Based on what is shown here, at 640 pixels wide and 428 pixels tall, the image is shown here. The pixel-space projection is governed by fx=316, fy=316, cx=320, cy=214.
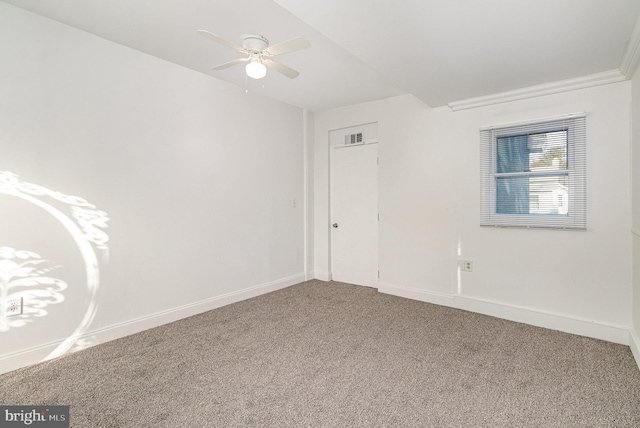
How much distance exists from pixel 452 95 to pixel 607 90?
131cm

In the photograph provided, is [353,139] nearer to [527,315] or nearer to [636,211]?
[527,315]

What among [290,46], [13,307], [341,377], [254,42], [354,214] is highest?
[254,42]

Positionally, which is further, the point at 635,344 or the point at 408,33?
the point at 635,344

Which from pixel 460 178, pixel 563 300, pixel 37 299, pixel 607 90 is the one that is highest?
pixel 607 90

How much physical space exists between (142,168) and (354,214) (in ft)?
9.35

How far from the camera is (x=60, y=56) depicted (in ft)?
8.47

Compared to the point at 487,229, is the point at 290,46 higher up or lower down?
higher up

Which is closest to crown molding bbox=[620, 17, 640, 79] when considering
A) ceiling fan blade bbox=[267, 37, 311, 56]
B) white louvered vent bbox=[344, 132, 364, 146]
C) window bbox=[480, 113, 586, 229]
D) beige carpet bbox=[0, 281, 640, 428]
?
window bbox=[480, 113, 586, 229]

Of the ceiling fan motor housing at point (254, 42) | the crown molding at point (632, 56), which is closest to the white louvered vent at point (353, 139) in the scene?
the ceiling fan motor housing at point (254, 42)

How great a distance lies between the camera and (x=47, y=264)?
2.53 metres

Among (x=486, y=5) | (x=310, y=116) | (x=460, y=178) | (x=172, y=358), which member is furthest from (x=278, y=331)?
(x=310, y=116)

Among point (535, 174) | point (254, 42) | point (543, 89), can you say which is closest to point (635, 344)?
point (535, 174)

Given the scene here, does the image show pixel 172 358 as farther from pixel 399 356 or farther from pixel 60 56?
pixel 60 56

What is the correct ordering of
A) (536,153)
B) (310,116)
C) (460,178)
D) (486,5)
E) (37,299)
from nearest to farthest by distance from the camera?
(486,5) → (37,299) → (536,153) → (460,178) → (310,116)
